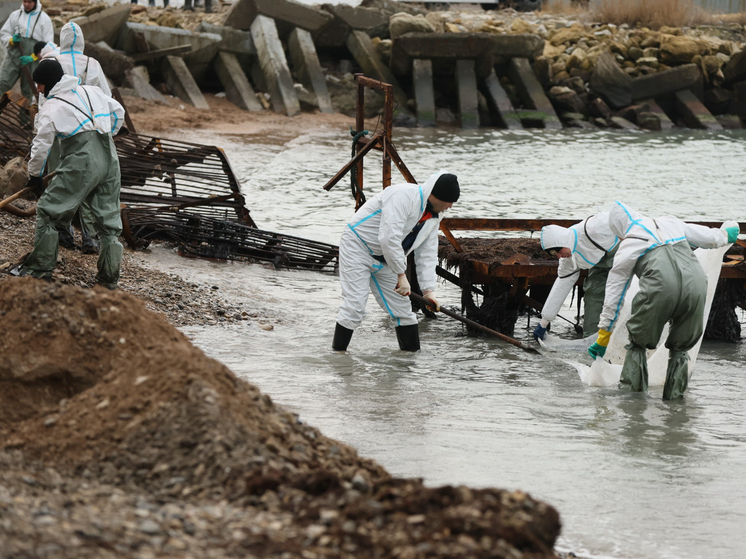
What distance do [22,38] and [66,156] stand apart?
549cm

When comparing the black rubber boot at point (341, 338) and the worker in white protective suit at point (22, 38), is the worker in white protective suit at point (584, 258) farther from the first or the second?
the worker in white protective suit at point (22, 38)

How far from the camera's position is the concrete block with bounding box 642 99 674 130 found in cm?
2354

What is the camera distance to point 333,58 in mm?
25141

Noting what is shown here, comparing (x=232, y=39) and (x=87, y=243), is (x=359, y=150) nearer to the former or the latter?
(x=87, y=243)

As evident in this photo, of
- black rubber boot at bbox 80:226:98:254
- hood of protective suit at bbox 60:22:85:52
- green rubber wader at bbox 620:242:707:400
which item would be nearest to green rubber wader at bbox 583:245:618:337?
green rubber wader at bbox 620:242:707:400

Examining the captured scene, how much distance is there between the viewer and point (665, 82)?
947 inches

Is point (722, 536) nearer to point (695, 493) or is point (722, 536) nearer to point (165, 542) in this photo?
point (695, 493)

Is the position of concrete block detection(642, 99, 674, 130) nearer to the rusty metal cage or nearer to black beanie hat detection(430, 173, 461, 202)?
the rusty metal cage

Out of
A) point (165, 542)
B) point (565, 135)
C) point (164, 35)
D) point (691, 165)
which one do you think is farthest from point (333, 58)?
point (165, 542)

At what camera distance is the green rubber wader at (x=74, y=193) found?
6.52 metres

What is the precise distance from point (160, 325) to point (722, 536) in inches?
107

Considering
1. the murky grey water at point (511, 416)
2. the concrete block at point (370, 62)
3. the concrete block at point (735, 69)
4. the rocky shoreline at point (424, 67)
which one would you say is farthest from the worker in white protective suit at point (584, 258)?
the concrete block at point (735, 69)

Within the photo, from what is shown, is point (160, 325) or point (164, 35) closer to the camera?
point (160, 325)

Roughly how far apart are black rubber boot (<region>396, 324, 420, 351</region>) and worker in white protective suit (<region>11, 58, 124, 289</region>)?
234cm
